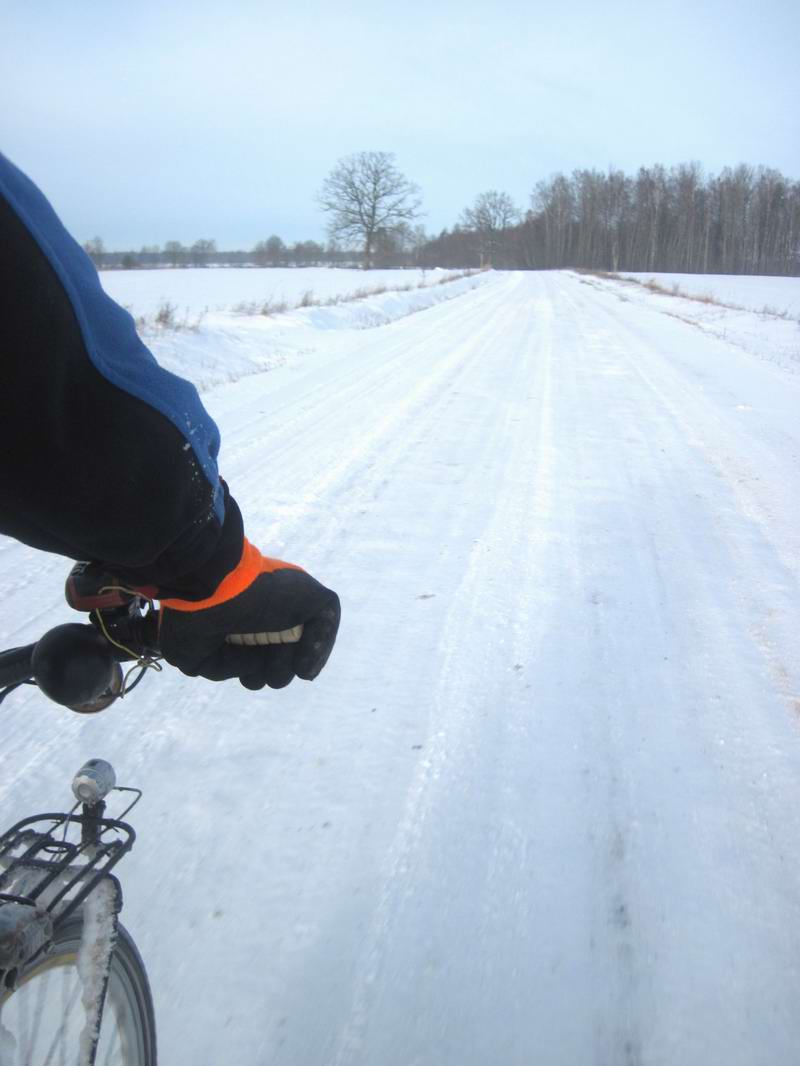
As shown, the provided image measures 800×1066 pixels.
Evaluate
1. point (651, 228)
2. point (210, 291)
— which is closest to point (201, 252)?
point (210, 291)

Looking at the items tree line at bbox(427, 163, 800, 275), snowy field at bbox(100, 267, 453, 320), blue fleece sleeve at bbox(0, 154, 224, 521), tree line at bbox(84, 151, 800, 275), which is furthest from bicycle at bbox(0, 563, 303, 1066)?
tree line at bbox(427, 163, 800, 275)

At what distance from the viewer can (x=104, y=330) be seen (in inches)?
31.5

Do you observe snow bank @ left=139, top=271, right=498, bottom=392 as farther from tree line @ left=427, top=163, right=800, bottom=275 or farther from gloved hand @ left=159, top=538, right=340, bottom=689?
tree line @ left=427, top=163, right=800, bottom=275

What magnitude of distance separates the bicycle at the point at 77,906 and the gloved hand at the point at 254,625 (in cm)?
8

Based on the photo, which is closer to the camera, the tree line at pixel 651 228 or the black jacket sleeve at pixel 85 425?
the black jacket sleeve at pixel 85 425

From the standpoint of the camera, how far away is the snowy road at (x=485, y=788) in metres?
1.45

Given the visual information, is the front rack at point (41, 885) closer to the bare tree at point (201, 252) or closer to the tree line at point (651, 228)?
the bare tree at point (201, 252)

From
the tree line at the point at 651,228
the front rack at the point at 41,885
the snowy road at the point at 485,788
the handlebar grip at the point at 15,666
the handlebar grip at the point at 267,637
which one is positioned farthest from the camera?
the tree line at the point at 651,228

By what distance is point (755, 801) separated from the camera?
6.41ft

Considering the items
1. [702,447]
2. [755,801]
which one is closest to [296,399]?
[702,447]

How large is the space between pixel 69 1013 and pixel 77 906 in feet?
0.51

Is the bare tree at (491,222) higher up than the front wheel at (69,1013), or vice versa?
the bare tree at (491,222)

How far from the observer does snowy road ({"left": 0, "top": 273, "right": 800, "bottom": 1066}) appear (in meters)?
1.45

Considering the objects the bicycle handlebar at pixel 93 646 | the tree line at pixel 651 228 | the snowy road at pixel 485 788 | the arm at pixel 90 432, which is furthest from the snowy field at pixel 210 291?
the tree line at pixel 651 228
